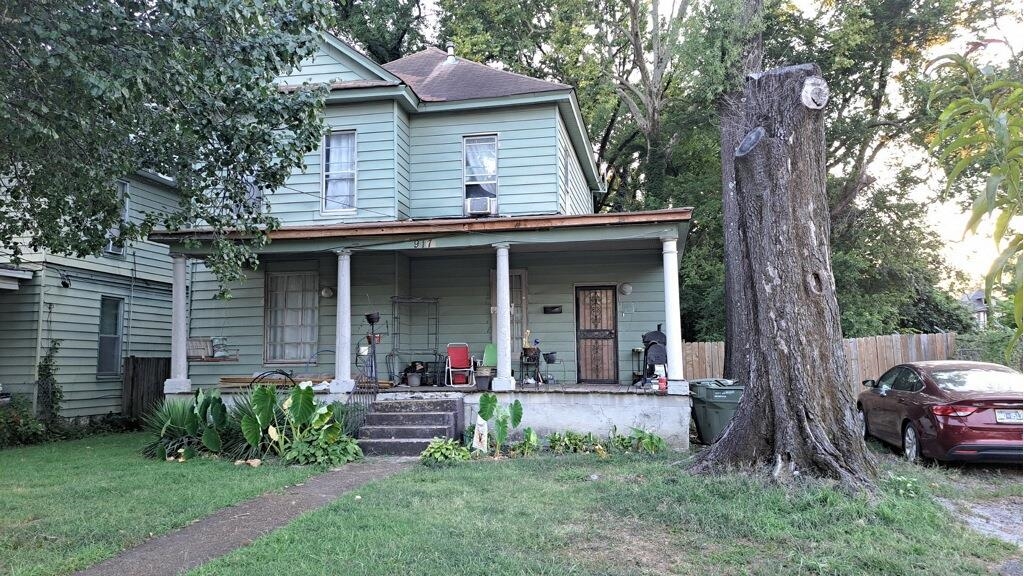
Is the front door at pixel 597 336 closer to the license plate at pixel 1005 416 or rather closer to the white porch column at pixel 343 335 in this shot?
A: the white porch column at pixel 343 335

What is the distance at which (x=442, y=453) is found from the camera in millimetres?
8367

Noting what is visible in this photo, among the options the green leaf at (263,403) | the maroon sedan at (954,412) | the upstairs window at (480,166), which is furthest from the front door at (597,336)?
the green leaf at (263,403)

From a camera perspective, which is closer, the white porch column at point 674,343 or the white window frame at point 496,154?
the white porch column at point 674,343

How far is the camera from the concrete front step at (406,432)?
935 cm

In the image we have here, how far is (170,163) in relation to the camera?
854 centimetres

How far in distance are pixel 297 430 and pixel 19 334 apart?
8113 millimetres

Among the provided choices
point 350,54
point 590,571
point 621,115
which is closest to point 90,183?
point 350,54

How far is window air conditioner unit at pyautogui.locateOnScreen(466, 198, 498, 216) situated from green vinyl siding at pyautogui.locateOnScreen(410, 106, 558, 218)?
0.51 feet

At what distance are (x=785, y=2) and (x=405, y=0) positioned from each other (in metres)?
13.1

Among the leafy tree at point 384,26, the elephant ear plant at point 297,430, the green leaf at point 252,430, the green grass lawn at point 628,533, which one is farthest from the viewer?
the leafy tree at point 384,26

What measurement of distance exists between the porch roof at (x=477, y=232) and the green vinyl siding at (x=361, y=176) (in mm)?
1382

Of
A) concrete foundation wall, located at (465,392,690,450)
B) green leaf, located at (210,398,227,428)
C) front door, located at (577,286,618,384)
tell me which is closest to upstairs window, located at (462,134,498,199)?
front door, located at (577,286,618,384)

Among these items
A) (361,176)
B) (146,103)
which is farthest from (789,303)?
(361,176)

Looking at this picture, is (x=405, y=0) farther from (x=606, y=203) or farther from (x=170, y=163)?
(x=170, y=163)
